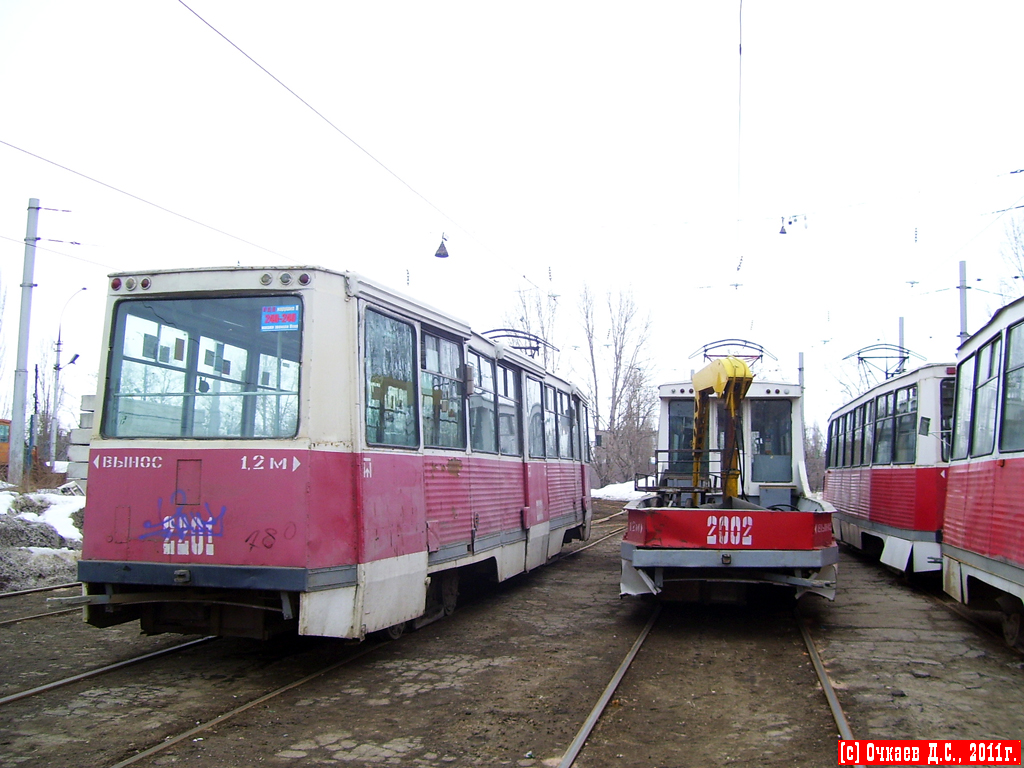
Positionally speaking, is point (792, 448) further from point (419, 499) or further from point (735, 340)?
point (419, 499)

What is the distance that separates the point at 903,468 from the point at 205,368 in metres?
9.36

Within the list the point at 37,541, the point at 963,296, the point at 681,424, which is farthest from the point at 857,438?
the point at 37,541

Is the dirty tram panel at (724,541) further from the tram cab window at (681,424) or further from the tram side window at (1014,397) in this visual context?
the tram cab window at (681,424)

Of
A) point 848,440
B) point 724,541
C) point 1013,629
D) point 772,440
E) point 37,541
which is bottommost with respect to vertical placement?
point 37,541

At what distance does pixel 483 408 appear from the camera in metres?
9.26

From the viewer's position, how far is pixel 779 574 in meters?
8.12

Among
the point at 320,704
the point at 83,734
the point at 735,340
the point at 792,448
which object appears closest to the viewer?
the point at 83,734

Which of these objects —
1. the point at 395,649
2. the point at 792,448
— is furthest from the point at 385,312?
the point at 792,448

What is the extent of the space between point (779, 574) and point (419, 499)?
A: 144 inches

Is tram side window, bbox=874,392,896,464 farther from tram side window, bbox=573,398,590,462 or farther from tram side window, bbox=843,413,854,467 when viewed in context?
tram side window, bbox=573,398,590,462

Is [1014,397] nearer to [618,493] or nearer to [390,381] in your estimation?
[390,381]

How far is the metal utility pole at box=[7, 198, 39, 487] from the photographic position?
15828 mm

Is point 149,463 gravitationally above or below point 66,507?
above

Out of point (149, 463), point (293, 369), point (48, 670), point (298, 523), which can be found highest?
point (293, 369)
